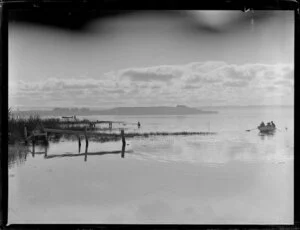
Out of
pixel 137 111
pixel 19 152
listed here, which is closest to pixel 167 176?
pixel 137 111

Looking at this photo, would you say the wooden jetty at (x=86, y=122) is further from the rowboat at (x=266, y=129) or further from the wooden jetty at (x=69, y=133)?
the rowboat at (x=266, y=129)

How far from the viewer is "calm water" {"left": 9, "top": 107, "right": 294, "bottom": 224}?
6.88 ft

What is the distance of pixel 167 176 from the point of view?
2.12m

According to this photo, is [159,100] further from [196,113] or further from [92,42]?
[92,42]

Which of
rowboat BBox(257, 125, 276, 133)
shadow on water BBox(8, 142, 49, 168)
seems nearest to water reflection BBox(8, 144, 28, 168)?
shadow on water BBox(8, 142, 49, 168)

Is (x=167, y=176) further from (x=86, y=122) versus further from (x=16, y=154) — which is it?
(x=16, y=154)

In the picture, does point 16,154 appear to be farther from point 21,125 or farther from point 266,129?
point 266,129

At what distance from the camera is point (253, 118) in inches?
82.4

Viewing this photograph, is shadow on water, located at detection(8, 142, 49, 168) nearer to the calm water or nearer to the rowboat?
the calm water

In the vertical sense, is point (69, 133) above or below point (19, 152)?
above

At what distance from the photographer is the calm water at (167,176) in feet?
6.88

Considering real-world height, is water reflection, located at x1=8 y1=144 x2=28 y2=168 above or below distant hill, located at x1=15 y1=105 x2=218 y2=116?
below

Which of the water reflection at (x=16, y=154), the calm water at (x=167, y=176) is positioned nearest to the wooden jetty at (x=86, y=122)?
the calm water at (x=167, y=176)

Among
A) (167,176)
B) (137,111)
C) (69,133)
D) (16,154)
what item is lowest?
(167,176)
